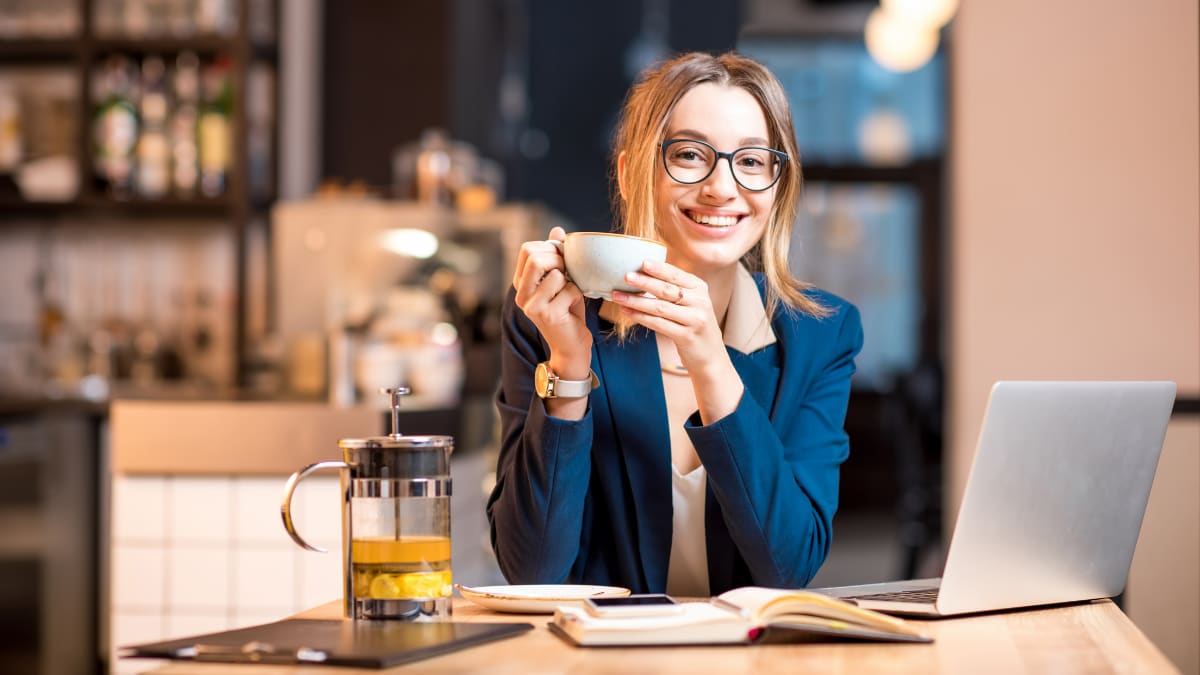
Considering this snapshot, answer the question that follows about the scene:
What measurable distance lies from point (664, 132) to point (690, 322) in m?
0.38

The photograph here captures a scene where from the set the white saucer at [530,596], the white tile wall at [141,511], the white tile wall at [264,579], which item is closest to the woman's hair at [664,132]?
the white saucer at [530,596]

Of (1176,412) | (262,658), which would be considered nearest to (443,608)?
(262,658)

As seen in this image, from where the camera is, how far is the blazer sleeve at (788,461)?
1.46 meters

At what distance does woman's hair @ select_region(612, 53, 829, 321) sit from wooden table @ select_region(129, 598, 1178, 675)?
24.5 inches

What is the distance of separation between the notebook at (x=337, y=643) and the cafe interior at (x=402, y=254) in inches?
→ 37.3

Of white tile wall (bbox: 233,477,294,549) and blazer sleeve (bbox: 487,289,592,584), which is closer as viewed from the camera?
blazer sleeve (bbox: 487,289,592,584)

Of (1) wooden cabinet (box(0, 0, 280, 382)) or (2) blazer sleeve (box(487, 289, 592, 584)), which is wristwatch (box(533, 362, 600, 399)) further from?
(1) wooden cabinet (box(0, 0, 280, 382))

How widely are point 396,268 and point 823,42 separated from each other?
4625 millimetres

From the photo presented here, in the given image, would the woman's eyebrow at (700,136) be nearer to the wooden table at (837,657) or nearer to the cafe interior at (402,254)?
the cafe interior at (402,254)

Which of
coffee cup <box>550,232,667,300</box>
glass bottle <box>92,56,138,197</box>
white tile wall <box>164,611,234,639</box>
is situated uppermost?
glass bottle <box>92,56,138,197</box>

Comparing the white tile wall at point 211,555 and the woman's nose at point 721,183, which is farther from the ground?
the woman's nose at point 721,183

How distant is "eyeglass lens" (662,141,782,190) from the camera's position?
1.63 metres

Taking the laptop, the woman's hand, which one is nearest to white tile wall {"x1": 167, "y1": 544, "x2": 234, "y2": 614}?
the woman's hand

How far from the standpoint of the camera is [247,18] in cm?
436
